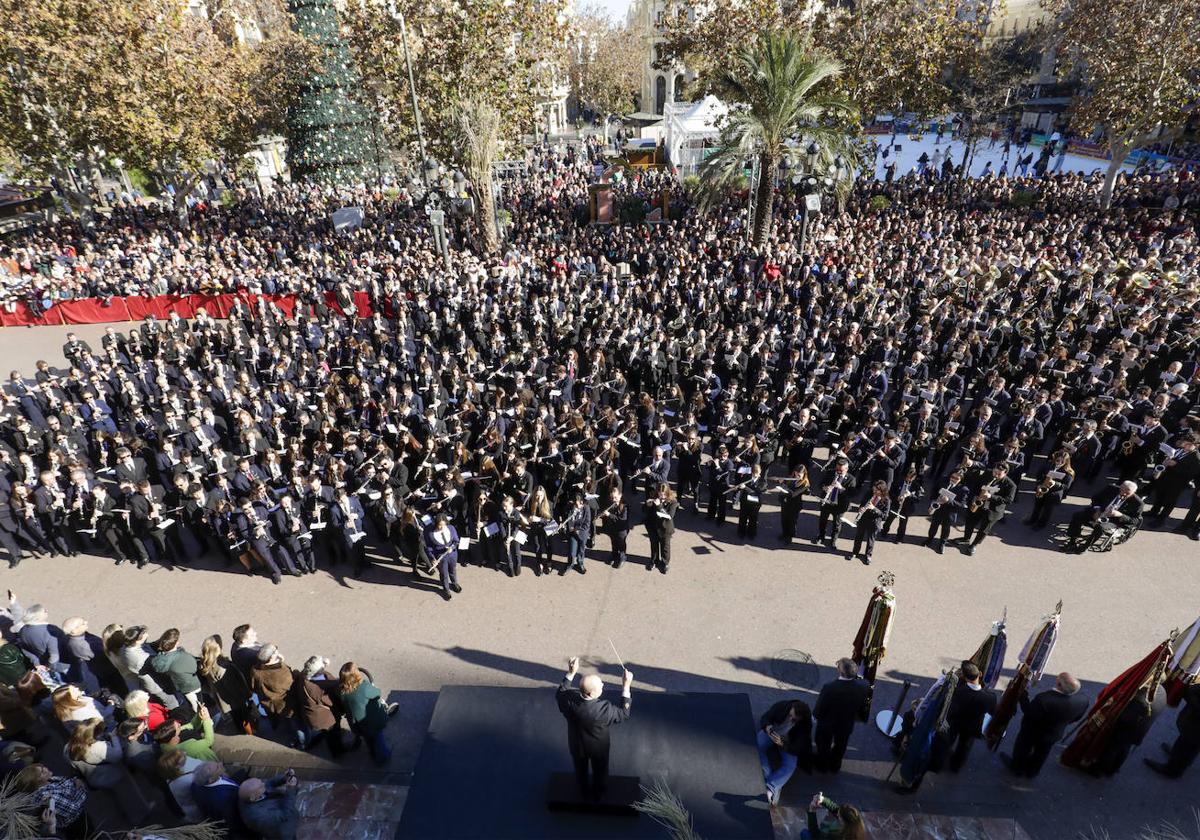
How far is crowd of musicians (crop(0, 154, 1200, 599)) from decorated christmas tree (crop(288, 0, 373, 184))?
18446 mm

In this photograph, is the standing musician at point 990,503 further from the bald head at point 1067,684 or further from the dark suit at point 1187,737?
the bald head at point 1067,684

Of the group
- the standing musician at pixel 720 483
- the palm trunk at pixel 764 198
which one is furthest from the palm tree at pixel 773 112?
the standing musician at pixel 720 483

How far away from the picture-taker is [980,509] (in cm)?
959

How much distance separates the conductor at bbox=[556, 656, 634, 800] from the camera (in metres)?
5.35

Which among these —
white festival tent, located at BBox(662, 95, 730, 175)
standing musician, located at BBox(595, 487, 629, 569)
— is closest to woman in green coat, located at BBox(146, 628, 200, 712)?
standing musician, located at BBox(595, 487, 629, 569)

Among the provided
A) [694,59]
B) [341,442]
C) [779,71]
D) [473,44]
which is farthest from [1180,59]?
[341,442]

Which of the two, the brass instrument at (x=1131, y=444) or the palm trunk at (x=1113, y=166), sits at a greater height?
the palm trunk at (x=1113, y=166)

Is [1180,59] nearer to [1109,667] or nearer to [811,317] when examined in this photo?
[811,317]

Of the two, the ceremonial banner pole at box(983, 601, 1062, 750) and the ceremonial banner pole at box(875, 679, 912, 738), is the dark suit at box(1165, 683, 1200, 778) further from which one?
the ceremonial banner pole at box(875, 679, 912, 738)

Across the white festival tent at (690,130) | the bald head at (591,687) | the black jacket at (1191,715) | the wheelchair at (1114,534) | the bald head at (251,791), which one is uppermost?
the white festival tent at (690,130)

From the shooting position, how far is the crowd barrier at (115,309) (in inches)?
815

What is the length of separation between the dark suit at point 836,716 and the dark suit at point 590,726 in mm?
1999

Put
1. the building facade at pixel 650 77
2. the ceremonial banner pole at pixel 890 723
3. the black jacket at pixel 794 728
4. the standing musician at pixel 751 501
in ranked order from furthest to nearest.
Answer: the building facade at pixel 650 77
the standing musician at pixel 751 501
the ceremonial banner pole at pixel 890 723
the black jacket at pixel 794 728

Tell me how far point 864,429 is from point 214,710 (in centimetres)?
1072
